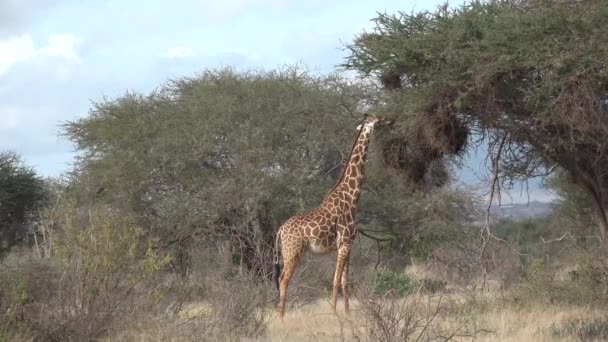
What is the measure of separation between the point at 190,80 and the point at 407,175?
10928 millimetres

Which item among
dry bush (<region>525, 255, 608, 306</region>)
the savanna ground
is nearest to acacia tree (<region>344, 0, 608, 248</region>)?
the savanna ground

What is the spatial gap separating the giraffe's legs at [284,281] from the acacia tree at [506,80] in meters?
2.29

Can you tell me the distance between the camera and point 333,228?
14.2 meters

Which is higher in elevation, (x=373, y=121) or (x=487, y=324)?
(x=373, y=121)

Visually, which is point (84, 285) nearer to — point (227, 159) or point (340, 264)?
point (340, 264)

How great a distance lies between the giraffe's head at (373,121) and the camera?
13.0 meters

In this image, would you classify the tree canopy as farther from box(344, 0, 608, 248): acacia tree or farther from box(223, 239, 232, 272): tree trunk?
box(344, 0, 608, 248): acacia tree

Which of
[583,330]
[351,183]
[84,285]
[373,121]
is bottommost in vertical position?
[583,330]

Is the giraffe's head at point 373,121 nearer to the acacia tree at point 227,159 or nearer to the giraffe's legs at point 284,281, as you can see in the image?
the giraffe's legs at point 284,281

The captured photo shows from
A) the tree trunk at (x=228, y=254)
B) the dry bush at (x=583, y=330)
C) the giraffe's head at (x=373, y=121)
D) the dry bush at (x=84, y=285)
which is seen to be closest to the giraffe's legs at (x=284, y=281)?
the tree trunk at (x=228, y=254)

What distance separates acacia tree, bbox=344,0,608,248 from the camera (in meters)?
10.6

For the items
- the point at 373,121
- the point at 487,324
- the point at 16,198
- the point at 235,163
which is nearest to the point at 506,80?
the point at 373,121

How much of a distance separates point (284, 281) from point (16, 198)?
16.5 m

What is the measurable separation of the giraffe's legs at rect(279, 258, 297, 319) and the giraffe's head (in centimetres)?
224
